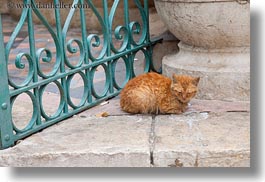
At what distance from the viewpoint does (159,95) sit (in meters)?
3.15

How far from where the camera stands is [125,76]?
385 cm

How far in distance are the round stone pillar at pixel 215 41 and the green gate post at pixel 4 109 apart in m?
1.14

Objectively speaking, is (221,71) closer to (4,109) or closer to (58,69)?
(58,69)

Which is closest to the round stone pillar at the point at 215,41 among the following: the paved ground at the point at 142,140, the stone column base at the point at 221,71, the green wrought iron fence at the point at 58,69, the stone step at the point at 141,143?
the stone column base at the point at 221,71

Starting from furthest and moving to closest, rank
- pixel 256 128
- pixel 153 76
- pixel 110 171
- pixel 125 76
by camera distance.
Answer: pixel 125 76, pixel 153 76, pixel 110 171, pixel 256 128

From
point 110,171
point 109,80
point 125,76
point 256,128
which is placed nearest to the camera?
point 256,128

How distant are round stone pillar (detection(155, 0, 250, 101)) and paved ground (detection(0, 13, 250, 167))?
113 mm

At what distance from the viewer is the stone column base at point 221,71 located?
3238 millimetres

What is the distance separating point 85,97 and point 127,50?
50 cm

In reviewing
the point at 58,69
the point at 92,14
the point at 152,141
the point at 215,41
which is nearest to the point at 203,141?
the point at 152,141

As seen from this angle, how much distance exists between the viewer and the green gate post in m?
2.63

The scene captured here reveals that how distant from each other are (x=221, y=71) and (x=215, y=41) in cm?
19

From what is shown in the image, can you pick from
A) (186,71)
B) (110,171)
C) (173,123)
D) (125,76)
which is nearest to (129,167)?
(110,171)

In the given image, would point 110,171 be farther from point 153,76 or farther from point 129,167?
point 153,76
